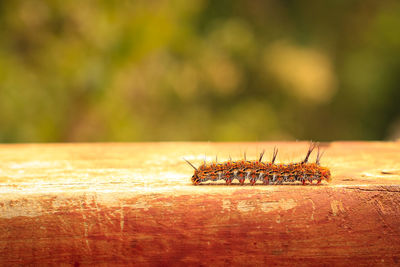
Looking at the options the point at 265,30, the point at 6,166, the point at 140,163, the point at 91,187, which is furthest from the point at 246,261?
the point at 265,30

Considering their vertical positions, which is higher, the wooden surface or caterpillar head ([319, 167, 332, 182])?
caterpillar head ([319, 167, 332, 182])

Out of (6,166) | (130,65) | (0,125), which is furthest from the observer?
(130,65)

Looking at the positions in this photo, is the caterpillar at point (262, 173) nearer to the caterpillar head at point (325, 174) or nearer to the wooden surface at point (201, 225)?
the caterpillar head at point (325, 174)

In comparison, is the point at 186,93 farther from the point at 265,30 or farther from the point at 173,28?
the point at 265,30

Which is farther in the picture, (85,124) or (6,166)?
(85,124)

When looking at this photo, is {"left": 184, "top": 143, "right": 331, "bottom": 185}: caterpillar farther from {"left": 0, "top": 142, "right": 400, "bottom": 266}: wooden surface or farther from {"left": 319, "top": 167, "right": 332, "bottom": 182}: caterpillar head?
{"left": 0, "top": 142, "right": 400, "bottom": 266}: wooden surface

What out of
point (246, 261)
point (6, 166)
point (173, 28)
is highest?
point (173, 28)

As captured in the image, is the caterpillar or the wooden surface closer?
the wooden surface

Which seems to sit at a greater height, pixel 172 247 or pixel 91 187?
pixel 91 187

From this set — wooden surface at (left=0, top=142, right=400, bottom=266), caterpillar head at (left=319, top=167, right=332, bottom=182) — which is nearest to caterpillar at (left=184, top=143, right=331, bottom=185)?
caterpillar head at (left=319, top=167, right=332, bottom=182)
